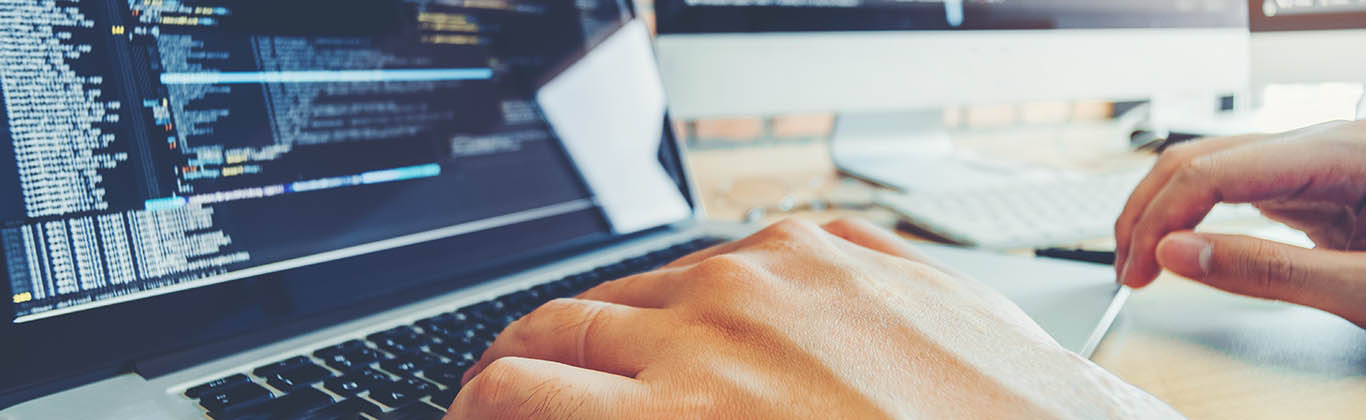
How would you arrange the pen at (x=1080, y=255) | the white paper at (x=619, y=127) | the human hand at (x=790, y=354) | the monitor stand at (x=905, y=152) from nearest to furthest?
the human hand at (x=790, y=354) → the pen at (x=1080, y=255) → the white paper at (x=619, y=127) → the monitor stand at (x=905, y=152)

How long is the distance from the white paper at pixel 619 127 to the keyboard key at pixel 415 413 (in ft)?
1.04

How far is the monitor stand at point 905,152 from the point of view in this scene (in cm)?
96

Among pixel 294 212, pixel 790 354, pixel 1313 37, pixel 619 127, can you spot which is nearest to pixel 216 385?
pixel 294 212

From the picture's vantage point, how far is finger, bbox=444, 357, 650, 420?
275 millimetres

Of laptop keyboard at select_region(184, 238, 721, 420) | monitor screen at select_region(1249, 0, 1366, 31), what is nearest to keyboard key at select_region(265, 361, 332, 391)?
laptop keyboard at select_region(184, 238, 721, 420)

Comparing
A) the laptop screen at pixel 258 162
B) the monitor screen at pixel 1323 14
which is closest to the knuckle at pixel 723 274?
the laptop screen at pixel 258 162

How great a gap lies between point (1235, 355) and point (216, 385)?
49 centimetres

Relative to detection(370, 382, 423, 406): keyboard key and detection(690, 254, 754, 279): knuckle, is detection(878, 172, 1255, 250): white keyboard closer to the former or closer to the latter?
detection(690, 254, 754, 279): knuckle

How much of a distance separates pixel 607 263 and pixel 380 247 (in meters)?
0.15

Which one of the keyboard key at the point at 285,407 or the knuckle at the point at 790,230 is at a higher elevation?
the knuckle at the point at 790,230

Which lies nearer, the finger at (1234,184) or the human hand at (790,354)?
the human hand at (790,354)

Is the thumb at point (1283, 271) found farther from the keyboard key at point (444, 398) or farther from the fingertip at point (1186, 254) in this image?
the keyboard key at point (444, 398)

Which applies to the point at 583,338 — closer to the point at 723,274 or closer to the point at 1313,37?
the point at 723,274

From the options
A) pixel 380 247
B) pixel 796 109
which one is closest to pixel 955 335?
pixel 380 247
